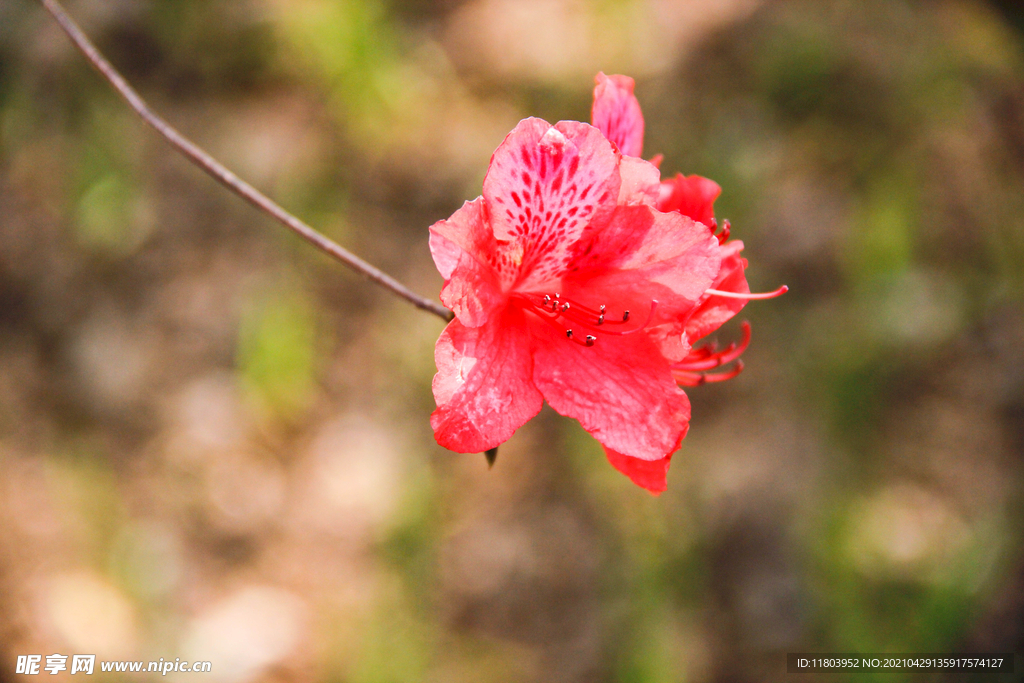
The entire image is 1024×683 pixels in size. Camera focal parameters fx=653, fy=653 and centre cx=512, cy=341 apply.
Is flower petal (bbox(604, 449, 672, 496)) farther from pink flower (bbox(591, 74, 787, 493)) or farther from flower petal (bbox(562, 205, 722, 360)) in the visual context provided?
flower petal (bbox(562, 205, 722, 360))

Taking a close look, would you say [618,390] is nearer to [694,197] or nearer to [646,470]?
[646,470]

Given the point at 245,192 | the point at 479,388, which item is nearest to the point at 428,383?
the point at 245,192

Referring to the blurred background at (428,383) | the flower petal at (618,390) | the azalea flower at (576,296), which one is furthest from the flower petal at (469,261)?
the blurred background at (428,383)

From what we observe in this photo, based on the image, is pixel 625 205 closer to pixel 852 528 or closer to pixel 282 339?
pixel 282 339

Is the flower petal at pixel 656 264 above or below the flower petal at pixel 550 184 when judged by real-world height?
below

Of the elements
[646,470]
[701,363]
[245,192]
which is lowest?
[646,470]

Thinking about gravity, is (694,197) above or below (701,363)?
above

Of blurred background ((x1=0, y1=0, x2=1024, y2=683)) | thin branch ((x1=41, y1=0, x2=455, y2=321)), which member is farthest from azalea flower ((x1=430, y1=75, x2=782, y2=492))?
blurred background ((x1=0, y1=0, x2=1024, y2=683))

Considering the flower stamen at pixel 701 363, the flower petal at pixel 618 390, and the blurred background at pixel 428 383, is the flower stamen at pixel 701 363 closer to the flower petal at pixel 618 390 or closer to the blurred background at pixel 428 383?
the flower petal at pixel 618 390
